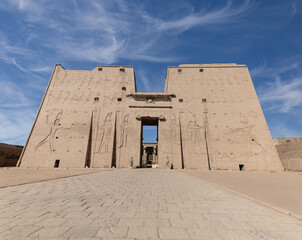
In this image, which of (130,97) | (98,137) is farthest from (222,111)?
(98,137)

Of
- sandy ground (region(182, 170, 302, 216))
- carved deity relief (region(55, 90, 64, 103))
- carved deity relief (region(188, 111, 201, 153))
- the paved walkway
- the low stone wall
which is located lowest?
the paved walkway

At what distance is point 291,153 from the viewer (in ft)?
60.6

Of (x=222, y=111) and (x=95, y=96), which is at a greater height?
(x=95, y=96)

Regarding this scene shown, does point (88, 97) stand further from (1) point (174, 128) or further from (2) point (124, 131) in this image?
(1) point (174, 128)

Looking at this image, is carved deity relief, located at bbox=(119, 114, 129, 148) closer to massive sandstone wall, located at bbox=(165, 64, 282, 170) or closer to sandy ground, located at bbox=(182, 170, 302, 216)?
massive sandstone wall, located at bbox=(165, 64, 282, 170)

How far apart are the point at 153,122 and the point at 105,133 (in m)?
6.69

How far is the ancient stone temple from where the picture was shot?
701 inches

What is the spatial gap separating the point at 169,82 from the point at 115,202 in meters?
20.0

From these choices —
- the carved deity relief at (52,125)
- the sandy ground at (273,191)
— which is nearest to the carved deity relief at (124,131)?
the carved deity relief at (52,125)

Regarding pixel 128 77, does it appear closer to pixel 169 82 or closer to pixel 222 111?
pixel 169 82

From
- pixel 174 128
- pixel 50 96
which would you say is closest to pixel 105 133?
pixel 174 128

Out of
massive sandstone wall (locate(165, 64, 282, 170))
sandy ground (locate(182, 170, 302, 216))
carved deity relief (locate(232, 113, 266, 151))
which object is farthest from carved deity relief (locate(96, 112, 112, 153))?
carved deity relief (locate(232, 113, 266, 151))

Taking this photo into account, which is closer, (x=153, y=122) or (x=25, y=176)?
(x=25, y=176)

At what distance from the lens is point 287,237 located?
188 cm
